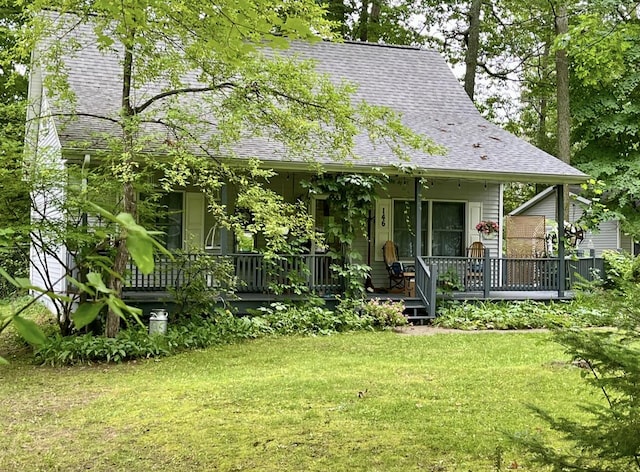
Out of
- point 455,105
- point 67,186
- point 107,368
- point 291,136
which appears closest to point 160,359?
point 107,368

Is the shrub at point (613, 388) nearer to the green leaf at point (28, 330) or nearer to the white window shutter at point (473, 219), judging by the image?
the green leaf at point (28, 330)

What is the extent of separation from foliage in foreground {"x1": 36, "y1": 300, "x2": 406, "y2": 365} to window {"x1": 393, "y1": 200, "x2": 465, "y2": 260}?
8.26 feet

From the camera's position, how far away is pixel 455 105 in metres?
15.5

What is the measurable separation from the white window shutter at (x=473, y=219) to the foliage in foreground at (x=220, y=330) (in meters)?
3.37

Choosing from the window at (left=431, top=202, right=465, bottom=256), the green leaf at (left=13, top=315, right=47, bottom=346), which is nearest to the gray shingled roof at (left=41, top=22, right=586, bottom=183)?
the window at (left=431, top=202, right=465, bottom=256)

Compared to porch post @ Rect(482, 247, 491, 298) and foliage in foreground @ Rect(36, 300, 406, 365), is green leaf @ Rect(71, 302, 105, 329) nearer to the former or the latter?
foliage in foreground @ Rect(36, 300, 406, 365)

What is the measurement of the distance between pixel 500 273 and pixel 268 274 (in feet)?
15.1

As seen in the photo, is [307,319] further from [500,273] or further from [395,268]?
[500,273]

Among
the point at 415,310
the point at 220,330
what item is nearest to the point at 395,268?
the point at 415,310

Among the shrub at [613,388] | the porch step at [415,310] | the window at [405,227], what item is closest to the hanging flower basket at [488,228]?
the window at [405,227]

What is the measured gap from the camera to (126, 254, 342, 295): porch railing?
34.7ft

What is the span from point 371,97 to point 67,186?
8280mm

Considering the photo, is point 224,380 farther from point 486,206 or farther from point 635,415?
point 486,206

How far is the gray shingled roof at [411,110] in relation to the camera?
1162 cm
